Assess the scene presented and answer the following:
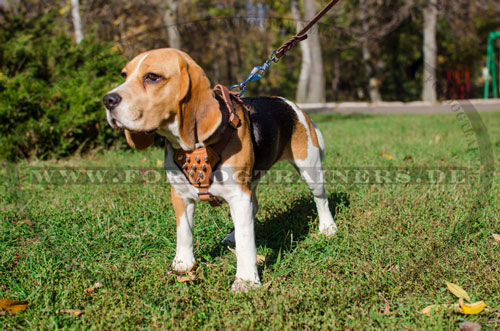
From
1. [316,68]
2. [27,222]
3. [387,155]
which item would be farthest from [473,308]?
[316,68]

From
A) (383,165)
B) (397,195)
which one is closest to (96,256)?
(397,195)

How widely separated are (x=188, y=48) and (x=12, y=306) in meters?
17.4

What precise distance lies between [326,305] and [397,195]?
2.27 m

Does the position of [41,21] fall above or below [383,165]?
above

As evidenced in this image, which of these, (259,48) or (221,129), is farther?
(259,48)

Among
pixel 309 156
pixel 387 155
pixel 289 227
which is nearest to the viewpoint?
pixel 309 156

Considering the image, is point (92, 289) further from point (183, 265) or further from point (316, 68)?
point (316, 68)

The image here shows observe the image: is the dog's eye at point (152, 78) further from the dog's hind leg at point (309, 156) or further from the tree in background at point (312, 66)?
the tree in background at point (312, 66)

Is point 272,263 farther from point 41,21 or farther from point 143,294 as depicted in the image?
point 41,21

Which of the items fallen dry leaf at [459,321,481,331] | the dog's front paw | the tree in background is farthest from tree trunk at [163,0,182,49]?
fallen dry leaf at [459,321,481,331]

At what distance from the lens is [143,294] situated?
111 inches

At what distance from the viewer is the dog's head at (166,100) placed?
234cm

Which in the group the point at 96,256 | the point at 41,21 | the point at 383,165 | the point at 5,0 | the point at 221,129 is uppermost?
the point at 5,0

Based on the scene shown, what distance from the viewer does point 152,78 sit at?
239 cm
